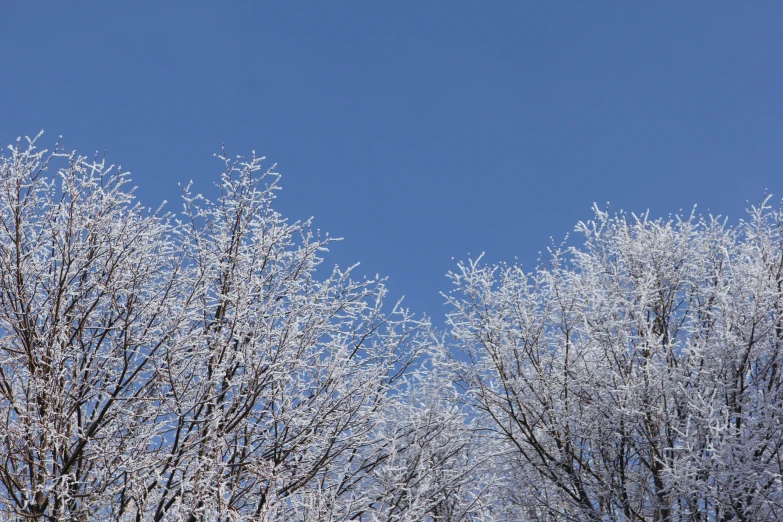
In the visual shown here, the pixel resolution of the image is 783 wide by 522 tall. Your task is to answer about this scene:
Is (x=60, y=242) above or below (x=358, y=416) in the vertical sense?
above

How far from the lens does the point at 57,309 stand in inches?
272

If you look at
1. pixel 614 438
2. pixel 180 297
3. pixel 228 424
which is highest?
pixel 180 297

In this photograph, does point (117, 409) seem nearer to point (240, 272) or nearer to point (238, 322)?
point (238, 322)

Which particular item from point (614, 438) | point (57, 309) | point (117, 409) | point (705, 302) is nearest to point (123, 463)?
point (117, 409)

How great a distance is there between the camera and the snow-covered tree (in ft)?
29.2

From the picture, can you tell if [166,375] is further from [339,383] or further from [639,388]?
[639,388]

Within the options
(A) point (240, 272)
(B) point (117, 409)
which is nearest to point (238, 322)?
(A) point (240, 272)

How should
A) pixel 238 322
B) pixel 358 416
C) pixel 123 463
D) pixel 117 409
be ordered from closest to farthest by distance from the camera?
1. pixel 123 463
2. pixel 117 409
3. pixel 238 322
4. pixel 358 416

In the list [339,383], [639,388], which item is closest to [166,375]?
[339,383]

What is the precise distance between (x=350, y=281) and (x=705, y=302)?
587 centimetres

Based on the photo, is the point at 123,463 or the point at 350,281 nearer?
the point at 123,463

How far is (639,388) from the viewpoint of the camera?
9.57 meters

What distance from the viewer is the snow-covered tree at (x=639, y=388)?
29.2ft

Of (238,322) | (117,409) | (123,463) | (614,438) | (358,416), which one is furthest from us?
(614,438)
